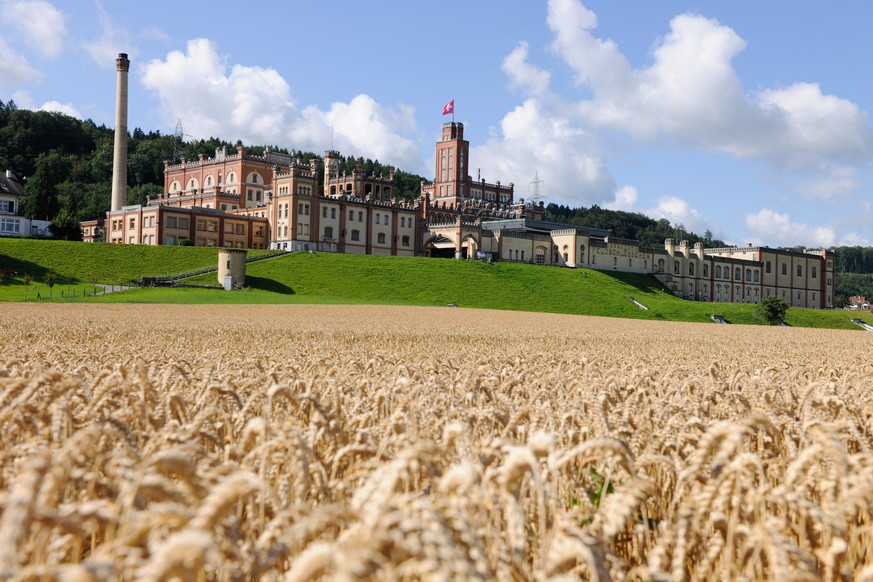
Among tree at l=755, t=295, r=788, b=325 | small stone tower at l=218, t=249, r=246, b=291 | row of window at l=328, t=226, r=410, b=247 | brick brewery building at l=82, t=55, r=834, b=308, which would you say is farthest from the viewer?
row of window at l=328, t=226, r=410, b=247

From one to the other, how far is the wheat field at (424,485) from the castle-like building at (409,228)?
11062 centimetres

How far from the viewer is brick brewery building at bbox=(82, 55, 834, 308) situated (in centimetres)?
11756

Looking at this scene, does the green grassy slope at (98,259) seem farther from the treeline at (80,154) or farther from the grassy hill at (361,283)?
the treeline at (80,154)

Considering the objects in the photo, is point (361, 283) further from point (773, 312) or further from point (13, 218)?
point (13, 218)

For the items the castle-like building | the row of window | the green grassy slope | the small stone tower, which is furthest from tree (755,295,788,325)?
the green grassy slope

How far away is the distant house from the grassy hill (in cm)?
2726

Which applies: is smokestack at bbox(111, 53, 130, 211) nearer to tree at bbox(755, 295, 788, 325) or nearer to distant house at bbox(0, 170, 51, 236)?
distant house at bbox(0, 170, 51, 236)

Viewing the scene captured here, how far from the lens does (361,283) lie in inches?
3809

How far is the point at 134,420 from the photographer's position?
6.00 m

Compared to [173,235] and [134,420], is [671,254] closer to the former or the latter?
[173,235]

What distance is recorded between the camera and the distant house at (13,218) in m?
116

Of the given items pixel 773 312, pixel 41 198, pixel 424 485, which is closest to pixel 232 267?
pixel 41 198

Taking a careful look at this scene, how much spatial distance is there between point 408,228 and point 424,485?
127 m

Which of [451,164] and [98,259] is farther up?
[451,164]
